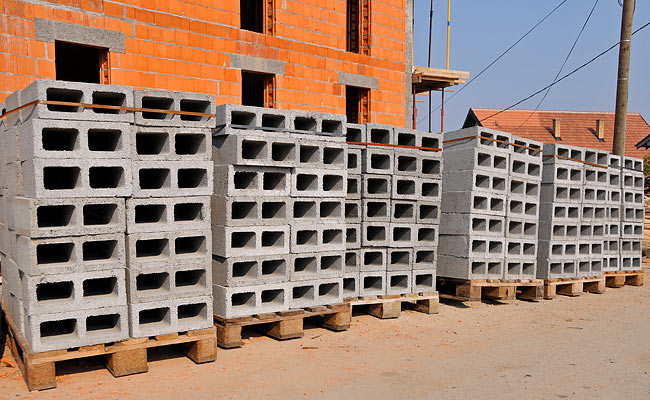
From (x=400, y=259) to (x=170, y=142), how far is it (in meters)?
3.91

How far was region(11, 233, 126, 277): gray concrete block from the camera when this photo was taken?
14.8 ft

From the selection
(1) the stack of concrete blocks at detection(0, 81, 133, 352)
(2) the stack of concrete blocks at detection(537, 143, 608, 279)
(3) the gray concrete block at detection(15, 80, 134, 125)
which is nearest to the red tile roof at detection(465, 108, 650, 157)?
(2) the stack of concrete blocks at detection(537, 143, 608, 279)

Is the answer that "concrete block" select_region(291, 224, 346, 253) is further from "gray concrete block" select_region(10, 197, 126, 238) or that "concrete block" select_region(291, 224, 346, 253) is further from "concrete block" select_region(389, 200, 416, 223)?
"gray concrete block" select_region(10, 197, 126, 238)

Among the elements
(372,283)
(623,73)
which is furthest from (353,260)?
(623,73)

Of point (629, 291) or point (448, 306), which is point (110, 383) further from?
point (629, 291)

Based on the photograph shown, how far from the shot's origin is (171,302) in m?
5.14

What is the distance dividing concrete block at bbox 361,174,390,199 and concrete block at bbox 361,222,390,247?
0.39m

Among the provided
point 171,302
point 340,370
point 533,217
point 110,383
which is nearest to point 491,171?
point 533,217

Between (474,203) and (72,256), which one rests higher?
(474,203)

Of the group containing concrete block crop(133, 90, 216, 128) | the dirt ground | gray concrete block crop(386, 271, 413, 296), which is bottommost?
the dirt ground

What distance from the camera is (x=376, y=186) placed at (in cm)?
755

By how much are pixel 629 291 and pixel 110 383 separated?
9.86 meters

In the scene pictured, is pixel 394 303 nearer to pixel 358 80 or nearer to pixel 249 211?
pixel 249 211

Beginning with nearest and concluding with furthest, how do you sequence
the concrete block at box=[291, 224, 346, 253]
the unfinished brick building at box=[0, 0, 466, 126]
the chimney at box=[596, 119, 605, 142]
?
1. the concrete block at box=[291, 224, 346, 253]
2. the unfinished brick building at box=[0, 0, 466, 126]
3. the chimney at box=[596, 119, 605, 142]
